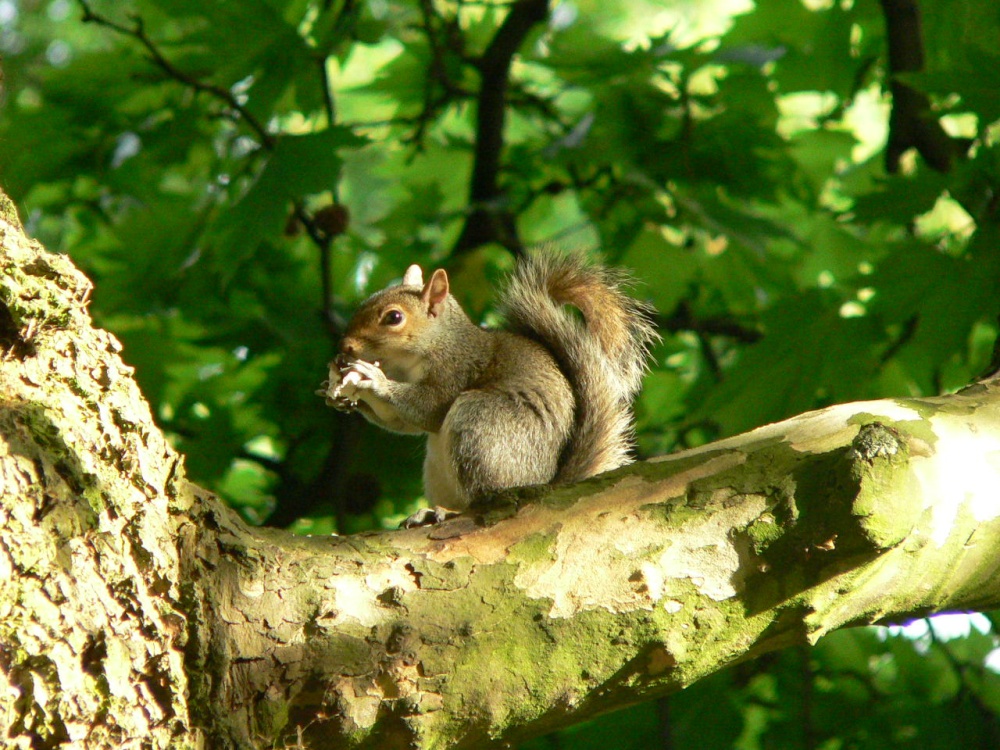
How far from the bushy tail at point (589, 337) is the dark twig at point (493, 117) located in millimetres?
728

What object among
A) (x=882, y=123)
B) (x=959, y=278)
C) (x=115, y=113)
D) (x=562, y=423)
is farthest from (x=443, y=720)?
(x=882, y=123)

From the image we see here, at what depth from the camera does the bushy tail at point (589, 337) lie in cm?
198

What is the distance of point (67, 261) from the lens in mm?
1174

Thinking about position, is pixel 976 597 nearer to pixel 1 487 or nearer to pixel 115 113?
pixel 1 487

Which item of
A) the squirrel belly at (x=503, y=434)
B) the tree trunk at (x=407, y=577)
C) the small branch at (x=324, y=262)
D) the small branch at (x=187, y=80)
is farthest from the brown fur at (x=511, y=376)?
the tree trunk at (x=407, y=577)

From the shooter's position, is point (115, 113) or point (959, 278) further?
point (115, 113)

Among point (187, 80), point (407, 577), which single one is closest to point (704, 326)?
point (187, 80)

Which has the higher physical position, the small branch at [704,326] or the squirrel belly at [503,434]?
the small branch at [704,326]

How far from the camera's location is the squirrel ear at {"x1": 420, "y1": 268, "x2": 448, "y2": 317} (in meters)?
2.36

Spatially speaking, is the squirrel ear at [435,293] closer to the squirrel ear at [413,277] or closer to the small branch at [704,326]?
the squirrel ear at [413,277]

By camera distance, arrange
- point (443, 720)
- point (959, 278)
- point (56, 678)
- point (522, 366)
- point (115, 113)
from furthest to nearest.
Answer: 1. point (115, 113)
2. point (522, 366)
3. point (959, 278)
4. point (443, 720)
5. point (56, 678)

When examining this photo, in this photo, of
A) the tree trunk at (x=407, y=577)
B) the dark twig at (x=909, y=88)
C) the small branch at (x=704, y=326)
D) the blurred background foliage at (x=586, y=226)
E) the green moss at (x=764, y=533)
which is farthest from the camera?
the small branch at (x=704, y=326)

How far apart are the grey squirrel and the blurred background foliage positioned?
0.67 feet

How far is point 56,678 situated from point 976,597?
1128 mm
